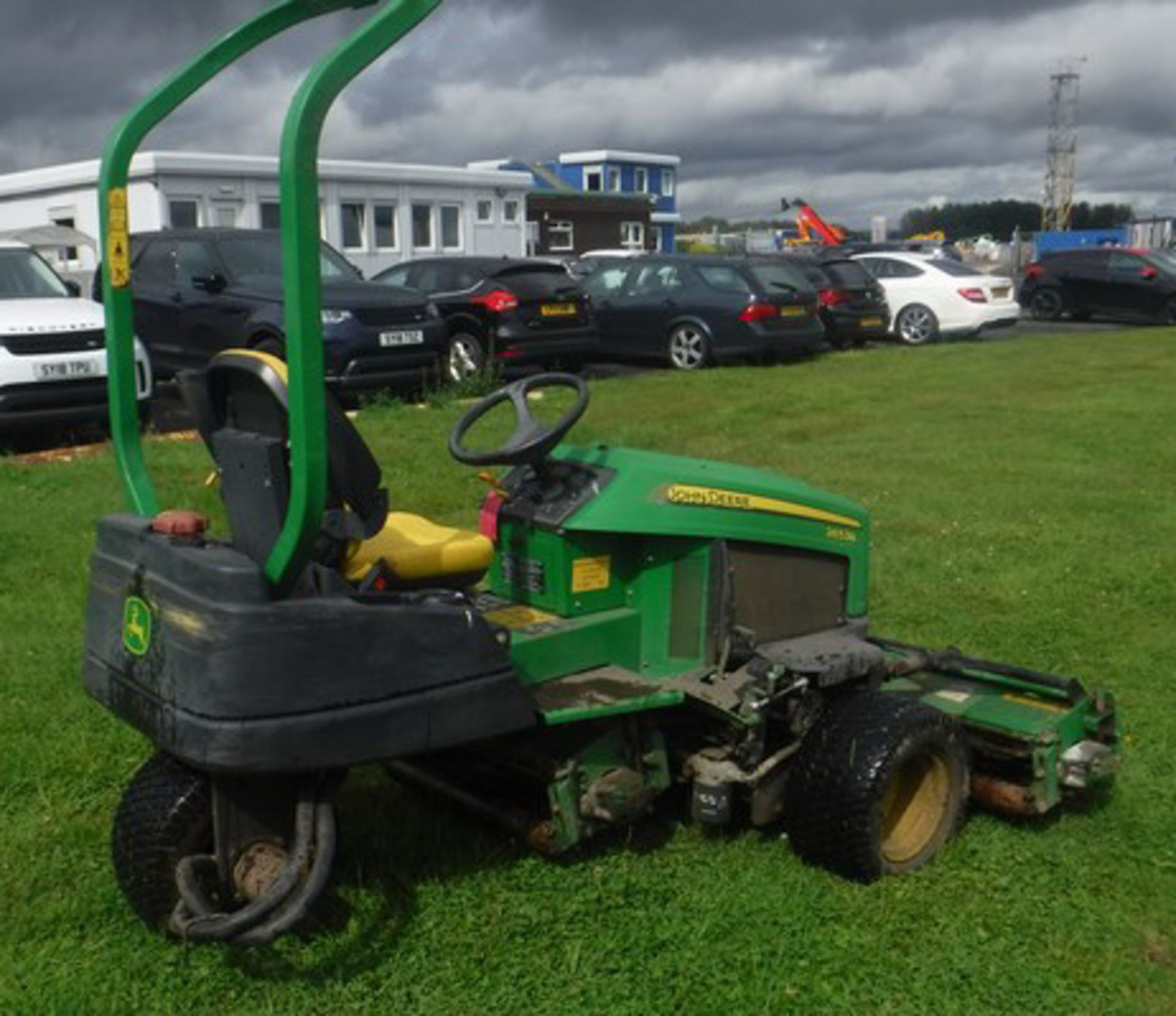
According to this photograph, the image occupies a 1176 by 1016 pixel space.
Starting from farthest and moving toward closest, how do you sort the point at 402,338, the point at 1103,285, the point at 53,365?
the point at 1103,285 < the point at 402,338 < the point at 53,365

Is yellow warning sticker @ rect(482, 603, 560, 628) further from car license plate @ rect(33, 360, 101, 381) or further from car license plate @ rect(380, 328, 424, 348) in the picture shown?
car license plate @ rect(380, 328, 424, 348)

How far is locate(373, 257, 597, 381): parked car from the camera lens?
14.1m

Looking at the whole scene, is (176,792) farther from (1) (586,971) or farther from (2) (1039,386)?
(2) (1039,386)

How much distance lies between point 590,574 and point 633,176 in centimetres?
5432

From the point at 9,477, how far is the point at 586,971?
700 centimetres

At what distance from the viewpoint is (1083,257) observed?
24062mm

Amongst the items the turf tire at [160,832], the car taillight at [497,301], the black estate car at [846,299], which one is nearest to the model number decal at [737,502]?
the turf tire at [160,832]

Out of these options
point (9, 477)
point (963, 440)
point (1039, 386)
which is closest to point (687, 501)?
point (9, 477)

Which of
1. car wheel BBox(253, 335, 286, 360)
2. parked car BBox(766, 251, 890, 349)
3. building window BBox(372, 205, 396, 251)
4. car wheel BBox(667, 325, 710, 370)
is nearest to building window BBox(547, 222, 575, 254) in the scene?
building window BBox(372, 205, 396, 251)

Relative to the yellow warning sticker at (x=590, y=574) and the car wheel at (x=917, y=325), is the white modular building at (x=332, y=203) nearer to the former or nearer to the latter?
the car wheel at (x=917, y=325)

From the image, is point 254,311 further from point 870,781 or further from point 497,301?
point 870,781

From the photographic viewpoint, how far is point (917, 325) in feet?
66.4

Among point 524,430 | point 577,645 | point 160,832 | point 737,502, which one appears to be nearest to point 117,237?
point 524,430

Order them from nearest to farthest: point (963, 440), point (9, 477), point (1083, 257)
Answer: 1. point (9, 477)
2. point (963, 440)
3. point (1083, 257)
